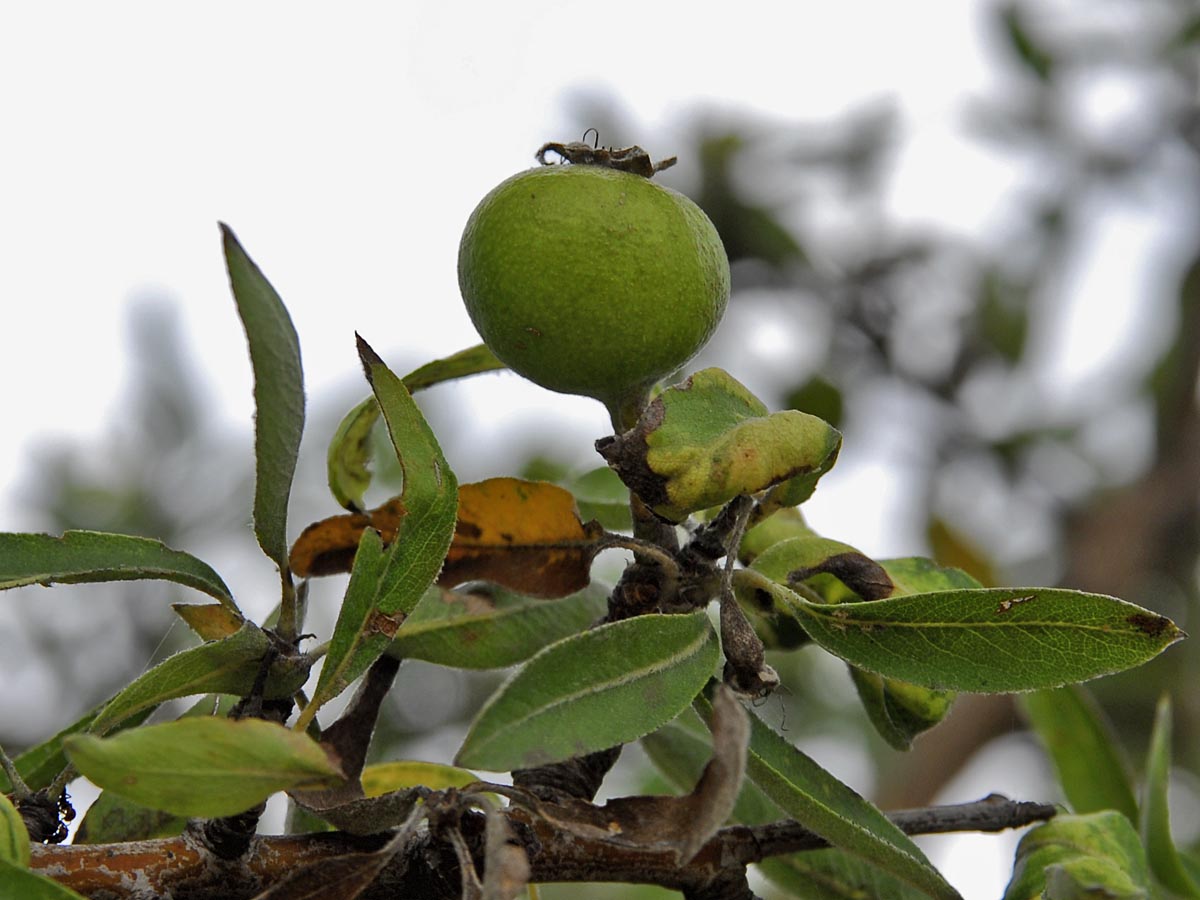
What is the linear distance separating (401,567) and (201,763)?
0.87ft

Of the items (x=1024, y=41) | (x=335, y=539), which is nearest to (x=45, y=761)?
(x=335, y=539)

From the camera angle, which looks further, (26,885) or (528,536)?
(528,536)

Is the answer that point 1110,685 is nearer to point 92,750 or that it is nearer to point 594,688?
point 594,688

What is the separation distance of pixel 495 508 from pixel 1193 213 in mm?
3041

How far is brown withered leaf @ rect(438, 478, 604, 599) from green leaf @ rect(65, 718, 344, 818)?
42cm

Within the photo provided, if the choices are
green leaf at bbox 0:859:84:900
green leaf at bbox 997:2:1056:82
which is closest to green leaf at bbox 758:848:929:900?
green leaf at bbox 0:859:84:900

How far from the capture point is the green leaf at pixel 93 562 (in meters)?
1.07

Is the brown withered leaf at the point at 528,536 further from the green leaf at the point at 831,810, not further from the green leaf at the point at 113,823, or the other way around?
the green leaf at the point at 113,823

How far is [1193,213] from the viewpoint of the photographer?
3607mm

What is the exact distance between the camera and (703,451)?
0.96m

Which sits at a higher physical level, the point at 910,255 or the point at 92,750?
the point at 92,750

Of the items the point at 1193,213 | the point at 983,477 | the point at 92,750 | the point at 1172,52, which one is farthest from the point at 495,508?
the point at 1172,52

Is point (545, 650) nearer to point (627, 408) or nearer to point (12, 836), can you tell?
point (627, 408)

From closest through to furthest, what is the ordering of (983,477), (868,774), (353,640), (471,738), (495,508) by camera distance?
1. (471,738)
2. (353,640)
3. (495,508)
4. (983,477)
5. (868,774)
